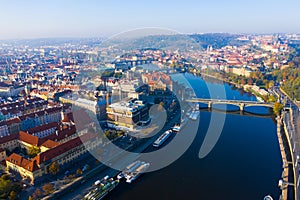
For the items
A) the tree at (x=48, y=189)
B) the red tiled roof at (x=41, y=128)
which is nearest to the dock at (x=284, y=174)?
the tree at (x=48, y=189)

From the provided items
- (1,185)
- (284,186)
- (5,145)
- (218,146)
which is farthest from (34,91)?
(284,186)

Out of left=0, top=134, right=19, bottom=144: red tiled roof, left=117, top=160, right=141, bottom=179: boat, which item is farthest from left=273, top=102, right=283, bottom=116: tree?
left=0, top=134, right=19, bottom=144: red tiled roof

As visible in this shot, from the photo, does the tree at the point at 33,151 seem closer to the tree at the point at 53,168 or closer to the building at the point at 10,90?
the tree at the point at 53,168

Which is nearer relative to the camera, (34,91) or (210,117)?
(210,117)

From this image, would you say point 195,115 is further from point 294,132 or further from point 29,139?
point 29,139

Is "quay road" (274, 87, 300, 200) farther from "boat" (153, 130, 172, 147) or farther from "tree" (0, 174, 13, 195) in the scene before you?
"tree" (0, 174, 13, 195)

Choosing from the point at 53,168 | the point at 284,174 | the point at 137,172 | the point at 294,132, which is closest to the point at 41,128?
the point at 53,168

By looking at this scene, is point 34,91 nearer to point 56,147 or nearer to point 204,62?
point 56,147
